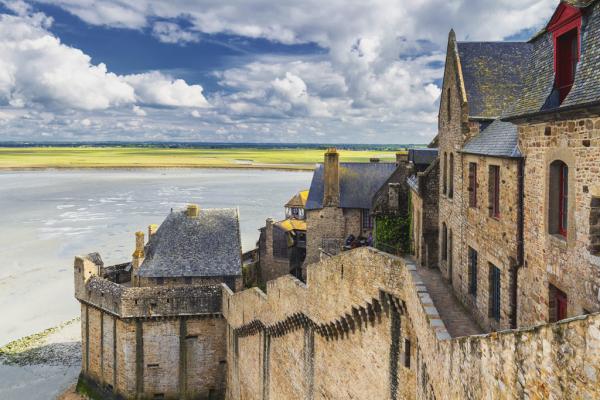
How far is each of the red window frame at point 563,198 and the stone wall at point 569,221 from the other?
0.20 m

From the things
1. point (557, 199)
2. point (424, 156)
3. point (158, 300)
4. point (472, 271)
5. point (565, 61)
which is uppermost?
point (565, 61)

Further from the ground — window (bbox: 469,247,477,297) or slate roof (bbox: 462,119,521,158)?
slate roof (bbox: 462,119,521,158)

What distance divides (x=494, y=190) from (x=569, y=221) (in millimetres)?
4775

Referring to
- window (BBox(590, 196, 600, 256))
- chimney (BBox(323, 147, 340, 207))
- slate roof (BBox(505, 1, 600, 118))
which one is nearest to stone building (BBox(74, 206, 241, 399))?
chimney (BBox(323, 147, 340, 207))

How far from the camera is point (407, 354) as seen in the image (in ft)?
38.2

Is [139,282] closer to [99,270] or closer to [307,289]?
[99,270]

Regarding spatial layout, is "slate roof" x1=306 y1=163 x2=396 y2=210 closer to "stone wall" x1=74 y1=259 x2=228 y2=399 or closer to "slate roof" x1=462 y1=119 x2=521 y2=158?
"stone wall" x1=74 y1=259 x2=228 y2=399

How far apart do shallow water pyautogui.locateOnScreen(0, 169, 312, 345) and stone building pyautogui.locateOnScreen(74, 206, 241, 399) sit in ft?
33.3

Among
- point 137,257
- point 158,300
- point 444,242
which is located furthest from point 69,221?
point 444,242

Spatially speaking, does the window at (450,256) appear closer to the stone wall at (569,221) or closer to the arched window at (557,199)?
the stone wall at (569,221)

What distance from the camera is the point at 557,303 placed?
9.91 meters

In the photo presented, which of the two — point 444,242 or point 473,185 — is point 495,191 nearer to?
point 473,185

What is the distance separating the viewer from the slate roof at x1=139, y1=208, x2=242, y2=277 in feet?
96.1

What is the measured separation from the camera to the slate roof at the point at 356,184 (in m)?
33.7
